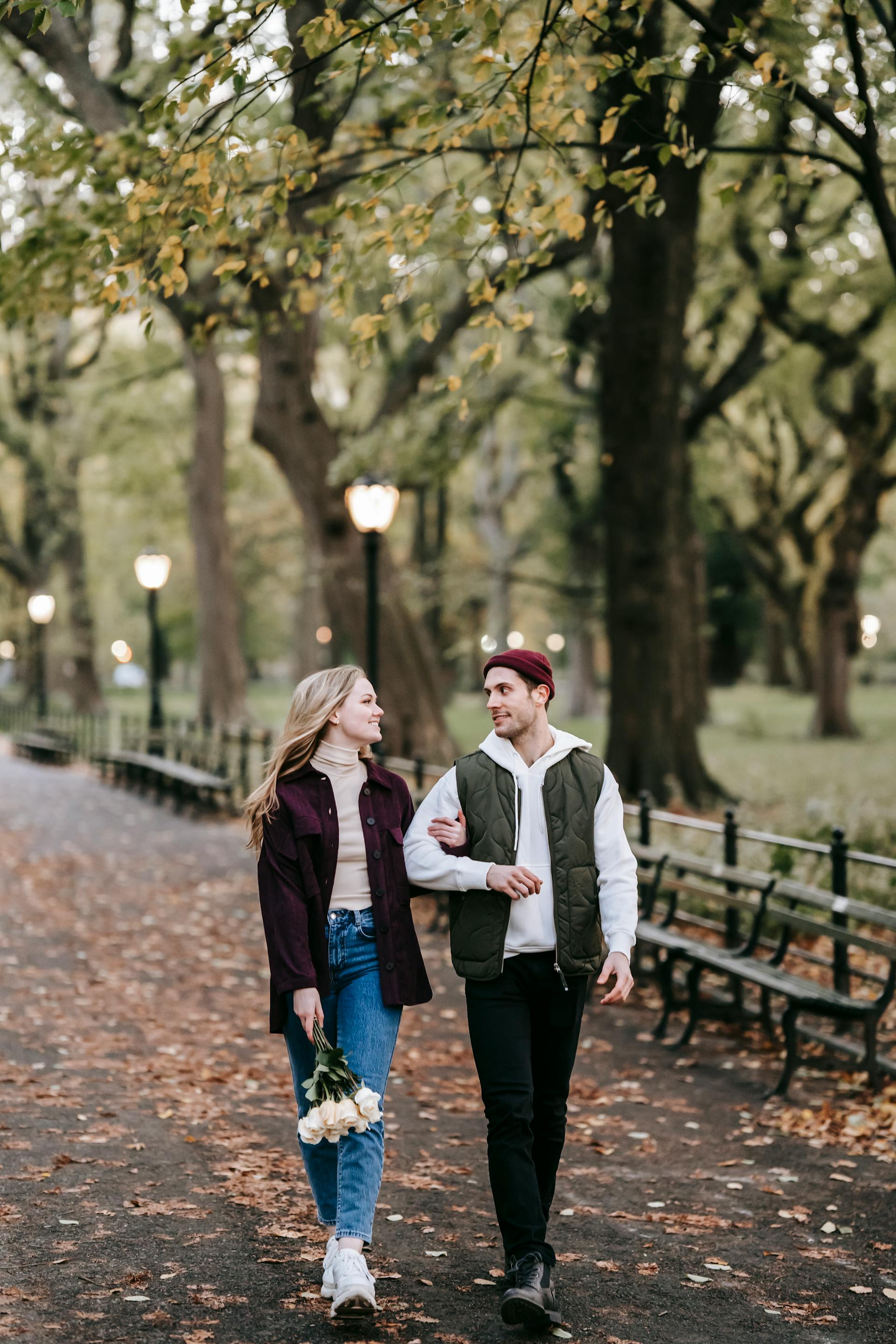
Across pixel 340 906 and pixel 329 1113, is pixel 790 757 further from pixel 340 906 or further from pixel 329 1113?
pixel 329 1113

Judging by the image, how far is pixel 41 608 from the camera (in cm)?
3503

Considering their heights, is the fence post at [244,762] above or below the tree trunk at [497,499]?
below

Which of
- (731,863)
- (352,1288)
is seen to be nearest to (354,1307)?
(352,1288)

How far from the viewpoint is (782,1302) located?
180 inches

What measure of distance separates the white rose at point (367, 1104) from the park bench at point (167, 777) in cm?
1409

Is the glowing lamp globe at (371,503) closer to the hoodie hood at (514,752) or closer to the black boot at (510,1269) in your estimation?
the hoodie hood at (514,752)

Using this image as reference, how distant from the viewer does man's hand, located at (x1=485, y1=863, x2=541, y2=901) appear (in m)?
4.25

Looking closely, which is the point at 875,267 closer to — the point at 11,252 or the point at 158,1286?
the point at 11,252

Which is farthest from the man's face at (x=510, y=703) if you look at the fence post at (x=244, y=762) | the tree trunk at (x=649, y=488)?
the fence post at (x=244, y=762)

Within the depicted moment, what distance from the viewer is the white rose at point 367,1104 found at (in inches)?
165

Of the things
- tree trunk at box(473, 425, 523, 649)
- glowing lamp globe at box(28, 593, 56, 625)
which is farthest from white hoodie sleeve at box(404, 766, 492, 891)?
tree trunk at box(473, 425, 523, 649)

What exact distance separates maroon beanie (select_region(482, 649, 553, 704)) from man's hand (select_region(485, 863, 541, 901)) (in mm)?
562

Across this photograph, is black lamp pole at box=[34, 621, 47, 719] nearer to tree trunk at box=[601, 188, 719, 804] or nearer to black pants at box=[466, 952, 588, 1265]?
tree trunk at box=[601, 188, 719, 804]

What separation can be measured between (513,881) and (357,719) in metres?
0.70
